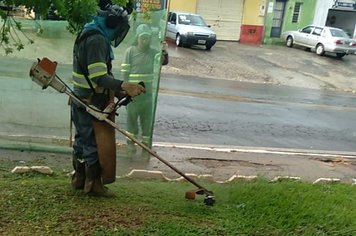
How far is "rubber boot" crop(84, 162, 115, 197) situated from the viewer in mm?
4418

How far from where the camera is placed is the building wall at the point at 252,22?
100ft

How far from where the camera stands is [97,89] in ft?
14.4

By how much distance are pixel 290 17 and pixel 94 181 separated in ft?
95.6

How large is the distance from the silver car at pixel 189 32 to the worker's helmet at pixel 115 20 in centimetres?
1997

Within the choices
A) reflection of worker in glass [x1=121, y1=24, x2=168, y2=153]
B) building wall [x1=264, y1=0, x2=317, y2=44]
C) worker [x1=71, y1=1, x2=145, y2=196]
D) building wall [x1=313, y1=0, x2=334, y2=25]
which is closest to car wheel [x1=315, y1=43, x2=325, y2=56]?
building wall [x1=264, y1=0, x2=317, y2=44]

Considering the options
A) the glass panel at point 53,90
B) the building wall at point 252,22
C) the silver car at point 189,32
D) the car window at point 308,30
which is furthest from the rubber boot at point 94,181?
the building wall at point 252,22

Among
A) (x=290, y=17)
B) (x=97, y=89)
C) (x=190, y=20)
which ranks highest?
(x=290, y=17)

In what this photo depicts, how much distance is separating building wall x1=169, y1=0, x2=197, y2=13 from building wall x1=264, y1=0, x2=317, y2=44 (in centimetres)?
489

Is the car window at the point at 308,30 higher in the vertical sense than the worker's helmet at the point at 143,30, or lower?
lower

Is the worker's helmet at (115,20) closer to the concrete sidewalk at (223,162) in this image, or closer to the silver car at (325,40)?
the concrete sidewalk at (223,162)

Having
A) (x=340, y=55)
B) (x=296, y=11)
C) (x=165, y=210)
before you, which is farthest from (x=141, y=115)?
(x=296, y=11)

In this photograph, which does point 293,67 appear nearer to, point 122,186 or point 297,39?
point 297,39

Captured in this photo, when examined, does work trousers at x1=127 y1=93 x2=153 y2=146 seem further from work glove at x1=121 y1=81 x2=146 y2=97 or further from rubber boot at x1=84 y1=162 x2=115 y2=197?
work glove at x1=121 y1=81 x2=146 y2=97

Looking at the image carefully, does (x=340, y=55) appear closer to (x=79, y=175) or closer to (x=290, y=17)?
(x=290, y=17)
